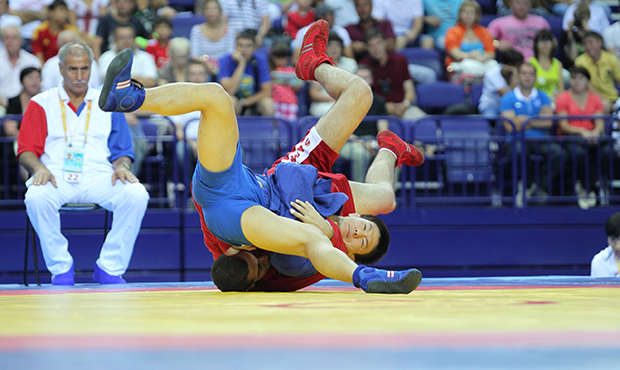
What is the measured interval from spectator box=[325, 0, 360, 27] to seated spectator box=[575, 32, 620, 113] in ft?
7.37

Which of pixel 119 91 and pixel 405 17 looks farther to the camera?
pixel 405 17

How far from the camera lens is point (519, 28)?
7.02 m

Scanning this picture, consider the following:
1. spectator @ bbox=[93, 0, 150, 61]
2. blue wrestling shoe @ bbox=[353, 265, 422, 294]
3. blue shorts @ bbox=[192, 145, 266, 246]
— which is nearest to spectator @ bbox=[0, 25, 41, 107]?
spectator @ bbox=[93, 0, 150, 61]

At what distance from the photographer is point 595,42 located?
21.4 ft

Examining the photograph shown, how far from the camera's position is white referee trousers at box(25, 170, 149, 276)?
3.93 m

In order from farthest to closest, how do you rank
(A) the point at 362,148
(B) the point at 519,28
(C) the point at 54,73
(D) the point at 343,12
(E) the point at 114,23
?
(D) the point at 343,12 < (B) the point at 519,28 < (E) the point at 114,23 < (C) the point at 54,73 < (A) the point at 362,148

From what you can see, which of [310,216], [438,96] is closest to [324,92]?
[438,96]

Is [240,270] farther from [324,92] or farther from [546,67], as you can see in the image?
[546,67]

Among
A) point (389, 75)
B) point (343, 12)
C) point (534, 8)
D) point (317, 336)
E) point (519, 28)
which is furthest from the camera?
point (534, 8)

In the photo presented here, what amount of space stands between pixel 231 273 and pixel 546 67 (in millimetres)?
4513

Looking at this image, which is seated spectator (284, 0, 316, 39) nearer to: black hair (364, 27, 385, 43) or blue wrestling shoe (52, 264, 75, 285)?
black hair (364, 27, 385, 43)

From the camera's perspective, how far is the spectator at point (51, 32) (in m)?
6.27

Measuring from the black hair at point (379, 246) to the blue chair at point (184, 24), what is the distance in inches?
167

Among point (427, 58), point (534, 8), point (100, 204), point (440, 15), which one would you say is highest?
point (534, 8)
